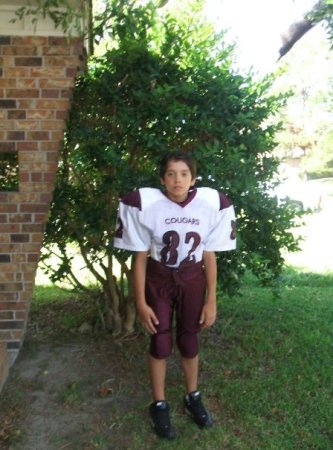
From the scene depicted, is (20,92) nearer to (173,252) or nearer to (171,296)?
(173,252)


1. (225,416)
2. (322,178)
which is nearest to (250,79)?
(225,416)

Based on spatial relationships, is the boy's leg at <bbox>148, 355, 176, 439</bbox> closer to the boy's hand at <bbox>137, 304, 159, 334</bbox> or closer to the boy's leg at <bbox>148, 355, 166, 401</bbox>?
the boy's leg at <bbox>148, 355, 166, 401</bbox>

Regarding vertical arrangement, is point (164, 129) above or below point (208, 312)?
above

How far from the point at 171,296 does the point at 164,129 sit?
119 cm

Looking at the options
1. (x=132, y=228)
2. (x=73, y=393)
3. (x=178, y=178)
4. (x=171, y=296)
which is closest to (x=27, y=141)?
(x=132, y=228)

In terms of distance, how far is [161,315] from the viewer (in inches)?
112

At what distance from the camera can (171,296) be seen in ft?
9.37

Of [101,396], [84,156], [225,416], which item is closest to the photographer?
[225,416]

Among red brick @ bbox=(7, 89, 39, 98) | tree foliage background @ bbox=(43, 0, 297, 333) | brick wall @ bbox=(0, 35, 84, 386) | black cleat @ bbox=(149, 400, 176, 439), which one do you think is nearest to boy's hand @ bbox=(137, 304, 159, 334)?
black cleat @ bbox=(149, 400, 176, 439)

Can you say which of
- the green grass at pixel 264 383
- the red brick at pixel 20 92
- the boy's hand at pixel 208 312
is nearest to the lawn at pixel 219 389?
the green grass at pixel 264 383

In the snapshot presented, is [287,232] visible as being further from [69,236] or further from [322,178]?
[322,178]

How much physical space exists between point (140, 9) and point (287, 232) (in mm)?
1914

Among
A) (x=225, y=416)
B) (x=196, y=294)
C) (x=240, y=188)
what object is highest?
(x=240, y=188)

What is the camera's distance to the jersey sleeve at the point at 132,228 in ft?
9.07
